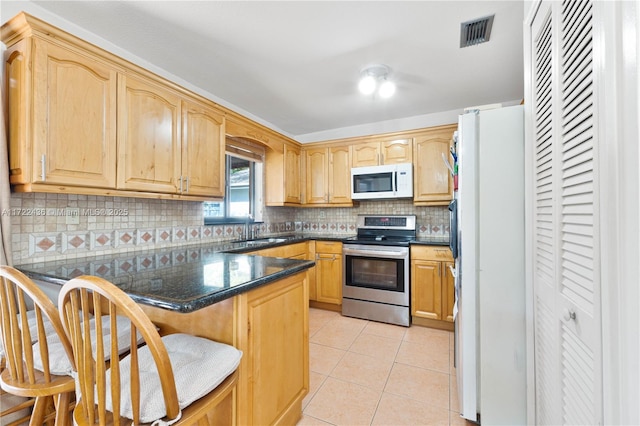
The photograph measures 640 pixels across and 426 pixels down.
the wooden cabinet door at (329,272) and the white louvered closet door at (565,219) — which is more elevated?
the white louvered closet door at (565,219)

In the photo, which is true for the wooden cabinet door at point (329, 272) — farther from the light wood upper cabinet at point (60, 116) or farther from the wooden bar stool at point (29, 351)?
the wooden bar stool at point (29, 351)

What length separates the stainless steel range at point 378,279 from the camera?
2.88 metres

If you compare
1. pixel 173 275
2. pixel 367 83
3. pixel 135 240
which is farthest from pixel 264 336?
pixel 367 83

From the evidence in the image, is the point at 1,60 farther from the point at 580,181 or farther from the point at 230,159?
the point at 580,181

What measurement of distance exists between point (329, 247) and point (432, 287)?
1237mm

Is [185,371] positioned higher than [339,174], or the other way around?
[339,174]

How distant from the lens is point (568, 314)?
0.78 meters

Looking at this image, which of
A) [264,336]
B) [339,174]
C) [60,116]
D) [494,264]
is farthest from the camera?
[339,174]

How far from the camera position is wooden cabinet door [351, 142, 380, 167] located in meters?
3.37

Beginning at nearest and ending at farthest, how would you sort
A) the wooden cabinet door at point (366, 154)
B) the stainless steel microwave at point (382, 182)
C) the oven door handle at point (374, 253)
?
1. the oven door handle at point (374, 253)
2. the stainless steel microwave at point (382, 182)
3. the wooden cabinet door at point (366, 154)

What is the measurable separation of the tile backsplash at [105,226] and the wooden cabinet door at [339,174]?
0.97 meters

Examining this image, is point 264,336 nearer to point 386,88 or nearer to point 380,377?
point 380,377

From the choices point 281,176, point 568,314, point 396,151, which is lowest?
point 568,314

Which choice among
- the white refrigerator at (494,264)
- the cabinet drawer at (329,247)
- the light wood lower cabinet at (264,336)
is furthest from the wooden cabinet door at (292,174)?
the white refrigerator at (494,264)
